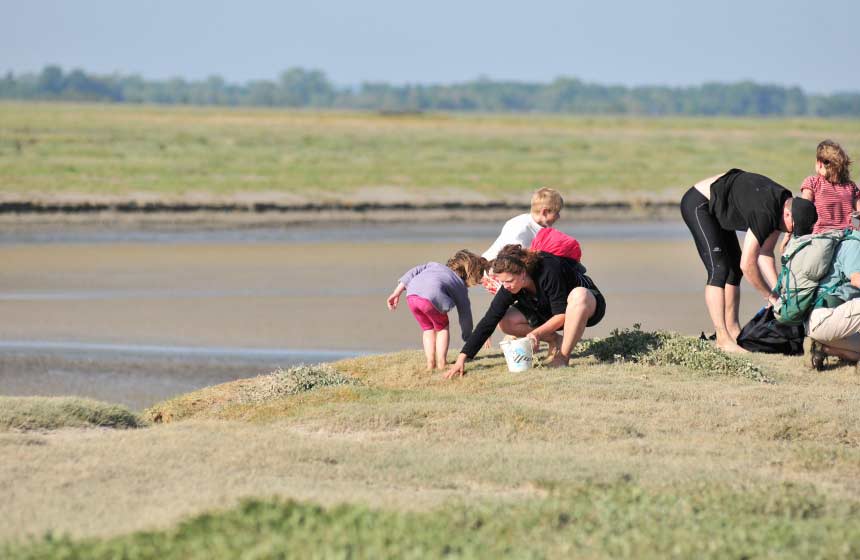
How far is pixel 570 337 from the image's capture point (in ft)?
27.1

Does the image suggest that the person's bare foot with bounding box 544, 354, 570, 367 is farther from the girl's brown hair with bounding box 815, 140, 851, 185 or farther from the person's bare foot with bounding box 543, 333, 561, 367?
the girl's brown hair with bounding box 815, 140, 851, 185

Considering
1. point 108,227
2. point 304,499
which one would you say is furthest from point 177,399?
point 108,227

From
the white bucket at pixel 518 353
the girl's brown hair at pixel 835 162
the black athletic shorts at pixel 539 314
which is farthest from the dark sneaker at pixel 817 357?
the white bucket at pixel 518 353

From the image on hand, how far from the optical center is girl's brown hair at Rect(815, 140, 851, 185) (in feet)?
28.9

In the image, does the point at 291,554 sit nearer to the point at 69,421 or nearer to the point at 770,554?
the point at 770,554

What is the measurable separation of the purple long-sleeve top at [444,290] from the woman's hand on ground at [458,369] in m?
0.28

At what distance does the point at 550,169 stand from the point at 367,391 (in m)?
30.2

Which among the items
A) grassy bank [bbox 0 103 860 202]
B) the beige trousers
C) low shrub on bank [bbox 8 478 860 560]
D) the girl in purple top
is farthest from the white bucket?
grassy bank [bbox 0 103 860 202]

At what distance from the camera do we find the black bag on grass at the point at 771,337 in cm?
919

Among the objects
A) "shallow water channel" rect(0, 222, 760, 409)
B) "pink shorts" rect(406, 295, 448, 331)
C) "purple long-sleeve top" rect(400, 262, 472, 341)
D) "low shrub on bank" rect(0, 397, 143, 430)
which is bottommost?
"shallow water channel" rect(0, 222, 760, 409)

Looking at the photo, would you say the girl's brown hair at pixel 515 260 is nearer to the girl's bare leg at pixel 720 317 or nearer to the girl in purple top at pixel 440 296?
the girl in purple top at pixel 440 296

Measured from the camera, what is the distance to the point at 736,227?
905 cm

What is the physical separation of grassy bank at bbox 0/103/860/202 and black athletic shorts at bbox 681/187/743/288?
64.9 feet

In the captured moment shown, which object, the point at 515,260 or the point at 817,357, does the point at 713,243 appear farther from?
the point at 515,260
